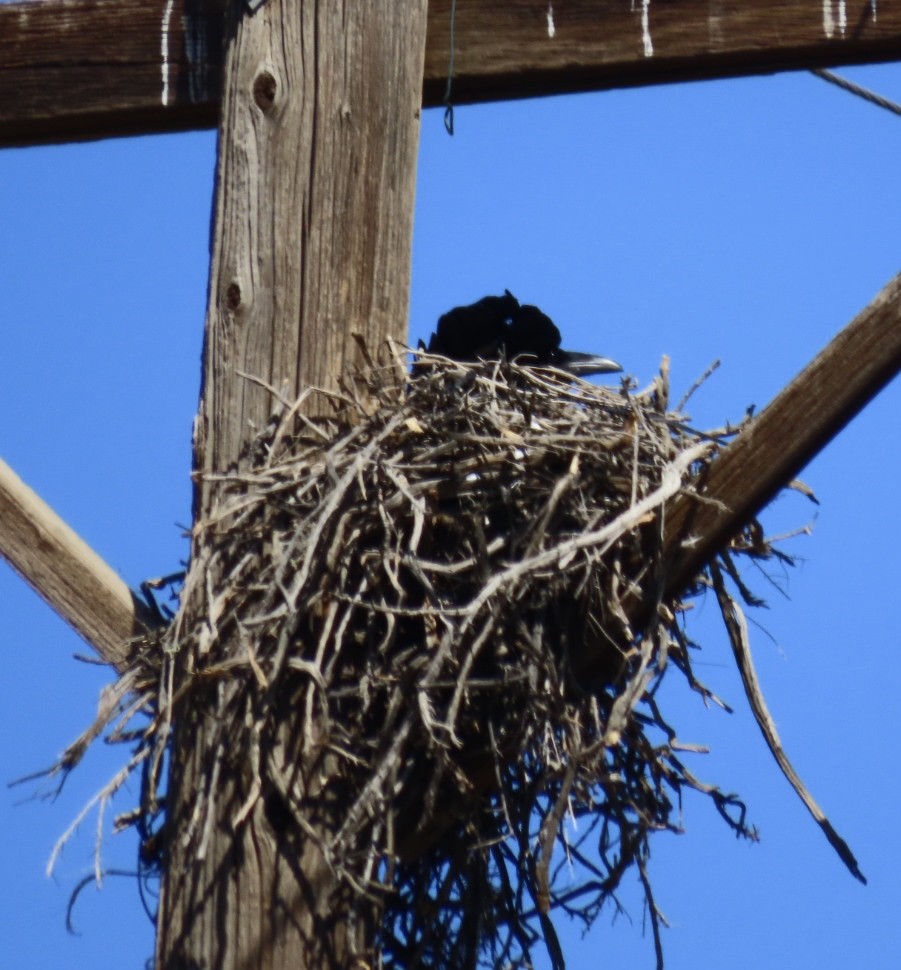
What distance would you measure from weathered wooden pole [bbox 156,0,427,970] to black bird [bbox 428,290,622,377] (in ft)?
3.96

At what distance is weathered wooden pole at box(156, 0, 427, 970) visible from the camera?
322 centimetres

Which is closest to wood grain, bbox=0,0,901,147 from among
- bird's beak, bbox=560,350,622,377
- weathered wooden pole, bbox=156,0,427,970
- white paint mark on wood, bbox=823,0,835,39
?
white paint mark on wood, bbox=823,0,835,39

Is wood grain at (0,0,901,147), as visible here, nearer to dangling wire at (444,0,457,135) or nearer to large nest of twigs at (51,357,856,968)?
dangling wire at (444,0,457,135)

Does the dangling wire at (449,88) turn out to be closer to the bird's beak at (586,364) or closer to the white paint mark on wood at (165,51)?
the white paint mark on wood at (165,51)

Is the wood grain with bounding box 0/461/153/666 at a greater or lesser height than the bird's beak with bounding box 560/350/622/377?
lesser

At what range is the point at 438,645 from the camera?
292 cm

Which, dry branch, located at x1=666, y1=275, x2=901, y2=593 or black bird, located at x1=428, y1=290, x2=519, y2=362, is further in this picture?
black bird, located at x1=428, y1=290, x2=519, y2=362

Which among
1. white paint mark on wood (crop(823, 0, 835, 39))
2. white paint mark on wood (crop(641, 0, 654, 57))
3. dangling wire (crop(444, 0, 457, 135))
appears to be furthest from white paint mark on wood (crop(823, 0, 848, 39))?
dangling wire (crop(444, 0, 457, 135))

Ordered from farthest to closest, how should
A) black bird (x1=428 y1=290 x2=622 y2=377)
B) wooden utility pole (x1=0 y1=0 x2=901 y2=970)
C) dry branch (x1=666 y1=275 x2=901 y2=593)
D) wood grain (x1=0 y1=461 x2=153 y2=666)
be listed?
black bird (x1=428 y1=290 x2=622 y2=377) → wood grain (x1=0 y1=461 x2=153 y2=666) → wooden utility pole (x1=0 y1=0 x2=901 y2=970) → dry branch (x1=666 y1=275 x2=901 y2=593)

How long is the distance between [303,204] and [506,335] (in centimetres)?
133

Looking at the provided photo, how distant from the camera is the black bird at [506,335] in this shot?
4.53 m

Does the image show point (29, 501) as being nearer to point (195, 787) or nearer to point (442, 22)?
point (195, 787)

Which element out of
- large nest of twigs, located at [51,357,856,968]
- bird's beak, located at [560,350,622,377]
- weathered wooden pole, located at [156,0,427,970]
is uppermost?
bird's beak, located at [560,350,622,377]

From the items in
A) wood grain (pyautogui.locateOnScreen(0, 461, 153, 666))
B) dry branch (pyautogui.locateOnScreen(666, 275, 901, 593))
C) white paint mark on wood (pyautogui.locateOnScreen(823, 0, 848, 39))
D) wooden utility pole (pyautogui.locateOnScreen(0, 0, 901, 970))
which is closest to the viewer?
dry branch (pyautogui.locateOnScreen(666, 275, 901, 593))
